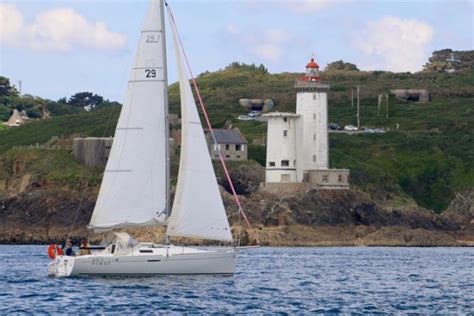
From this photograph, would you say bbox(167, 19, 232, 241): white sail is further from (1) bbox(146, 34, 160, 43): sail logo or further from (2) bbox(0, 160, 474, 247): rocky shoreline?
(2) bbox(0, 160, 474, 247): rocky shoreline

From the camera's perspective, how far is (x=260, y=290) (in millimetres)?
47625

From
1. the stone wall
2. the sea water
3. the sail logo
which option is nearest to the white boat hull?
the sea water

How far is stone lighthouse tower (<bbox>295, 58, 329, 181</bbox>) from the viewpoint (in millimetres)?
101750

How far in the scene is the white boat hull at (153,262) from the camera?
47750 millimetres

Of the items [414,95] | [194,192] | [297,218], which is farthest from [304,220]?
[414,95]

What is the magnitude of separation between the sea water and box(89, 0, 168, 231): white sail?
2557mm

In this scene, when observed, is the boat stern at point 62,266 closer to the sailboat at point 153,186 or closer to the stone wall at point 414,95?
the sailboat at point 153,186

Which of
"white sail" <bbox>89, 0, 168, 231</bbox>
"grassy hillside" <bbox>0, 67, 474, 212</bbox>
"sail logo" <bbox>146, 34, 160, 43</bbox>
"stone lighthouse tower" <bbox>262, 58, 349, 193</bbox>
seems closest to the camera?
"white sail" <bbox>89, 0, 168, 231</bbox>

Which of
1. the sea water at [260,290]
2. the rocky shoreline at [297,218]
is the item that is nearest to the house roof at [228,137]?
the rocky shoreline at [297,218]

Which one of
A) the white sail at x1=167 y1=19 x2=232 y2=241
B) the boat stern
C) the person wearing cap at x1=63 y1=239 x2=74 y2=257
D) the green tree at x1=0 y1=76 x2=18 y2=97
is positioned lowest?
the boat stern

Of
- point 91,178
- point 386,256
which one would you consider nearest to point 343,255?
point 386,256

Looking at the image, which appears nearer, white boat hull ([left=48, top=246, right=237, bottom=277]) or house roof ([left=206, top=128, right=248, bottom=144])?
white boat hull ([left=48, top=246, right=237, bottom=277])

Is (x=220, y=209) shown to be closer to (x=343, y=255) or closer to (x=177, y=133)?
(x=343, y=255)

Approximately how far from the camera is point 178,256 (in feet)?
157
